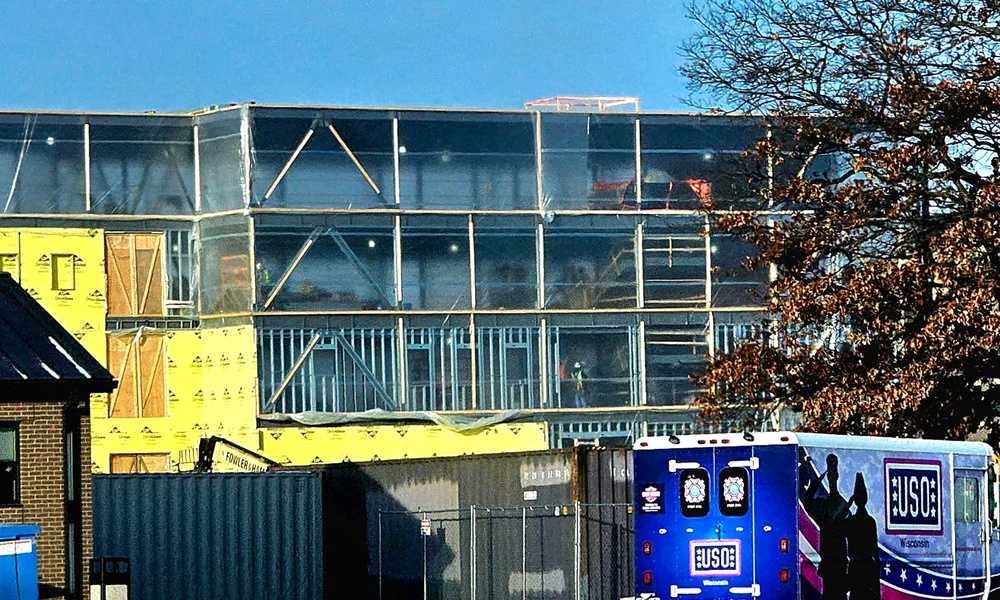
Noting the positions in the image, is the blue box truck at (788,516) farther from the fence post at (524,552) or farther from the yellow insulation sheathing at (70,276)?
the yellow insulation sheathing at (70,276)

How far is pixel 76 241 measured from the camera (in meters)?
50.8

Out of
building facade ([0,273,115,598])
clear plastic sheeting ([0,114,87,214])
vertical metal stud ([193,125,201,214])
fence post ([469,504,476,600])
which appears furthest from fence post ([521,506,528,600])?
clear plastic sheeting ([0,114,87,214])

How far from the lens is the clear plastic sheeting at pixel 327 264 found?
5088 cm

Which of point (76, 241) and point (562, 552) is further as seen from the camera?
point (76, 241)

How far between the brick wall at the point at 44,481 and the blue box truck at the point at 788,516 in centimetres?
923

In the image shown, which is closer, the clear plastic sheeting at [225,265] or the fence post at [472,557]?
the fence post at [472,557]

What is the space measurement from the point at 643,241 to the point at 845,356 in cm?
2436

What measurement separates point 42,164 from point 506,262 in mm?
13282

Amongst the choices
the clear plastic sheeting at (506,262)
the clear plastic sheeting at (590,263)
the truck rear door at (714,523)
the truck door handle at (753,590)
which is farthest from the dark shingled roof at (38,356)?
the clear plastic sheeting at (590,263)

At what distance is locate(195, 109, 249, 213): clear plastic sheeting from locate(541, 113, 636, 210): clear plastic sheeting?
Answer: 28.1ft

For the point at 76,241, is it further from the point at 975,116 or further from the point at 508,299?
the point at 975,116

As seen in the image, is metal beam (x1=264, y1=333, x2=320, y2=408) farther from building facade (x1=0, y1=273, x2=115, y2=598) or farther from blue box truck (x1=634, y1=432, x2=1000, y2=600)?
blue box truck (x1=634, y1=432, x2=1000, y2=600)

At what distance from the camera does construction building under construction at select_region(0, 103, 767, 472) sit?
50.8 meters

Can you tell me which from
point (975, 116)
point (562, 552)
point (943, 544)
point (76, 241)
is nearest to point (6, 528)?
point (943, 544)
